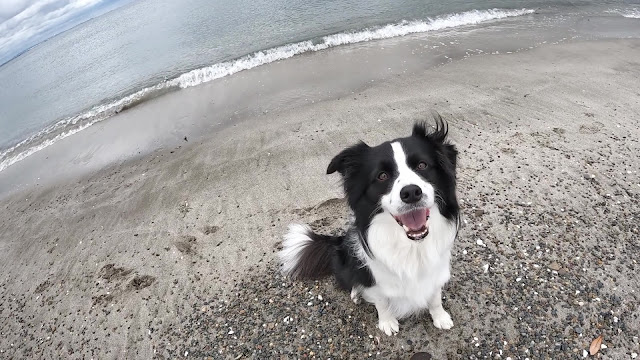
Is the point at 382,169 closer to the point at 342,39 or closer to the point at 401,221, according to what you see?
the point at 401,221

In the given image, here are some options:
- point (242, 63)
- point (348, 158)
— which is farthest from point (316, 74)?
point (348, 158)

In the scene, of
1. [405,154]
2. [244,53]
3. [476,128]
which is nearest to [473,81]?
[476,128]

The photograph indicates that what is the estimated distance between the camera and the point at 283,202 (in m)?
5.00

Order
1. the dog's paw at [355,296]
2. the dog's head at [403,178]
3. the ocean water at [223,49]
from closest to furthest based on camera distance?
the dog's head at [403,178] → the dog's paw at [355,296] → the ocean water at [223,49]

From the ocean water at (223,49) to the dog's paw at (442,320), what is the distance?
9.69 meters

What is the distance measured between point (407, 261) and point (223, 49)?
42.6 ft

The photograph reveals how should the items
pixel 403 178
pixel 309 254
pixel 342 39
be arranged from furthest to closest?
1. pixel 342 39
2. pixel 309 254
3. pixel 403 178

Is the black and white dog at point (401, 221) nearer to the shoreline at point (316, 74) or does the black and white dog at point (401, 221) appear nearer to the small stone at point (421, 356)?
the small stone at point (421, 356)

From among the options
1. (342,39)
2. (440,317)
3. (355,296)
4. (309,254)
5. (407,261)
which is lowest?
(342,39)

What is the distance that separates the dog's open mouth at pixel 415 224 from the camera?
8.03ft

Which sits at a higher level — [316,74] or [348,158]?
[348,158]

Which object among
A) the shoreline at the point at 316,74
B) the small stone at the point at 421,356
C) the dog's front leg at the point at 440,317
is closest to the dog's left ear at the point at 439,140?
the dog's front leg at the point at 440,317

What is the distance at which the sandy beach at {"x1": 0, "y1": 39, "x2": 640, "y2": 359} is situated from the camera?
10.7 feet

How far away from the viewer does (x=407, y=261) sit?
2732 millimetres
